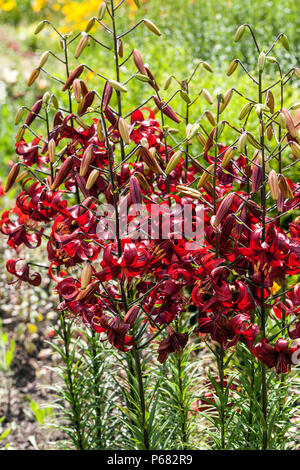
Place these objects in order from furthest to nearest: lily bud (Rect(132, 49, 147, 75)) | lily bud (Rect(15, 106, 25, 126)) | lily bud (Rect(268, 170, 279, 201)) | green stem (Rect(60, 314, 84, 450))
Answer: green stem (Rect(60, 314, 84, 450))
lily bud (Rect(15, 106, 25, 126))
lily bud (Rect(132, 49, 147, 75))
lily bud (Rect(268, 170, 279, 201))

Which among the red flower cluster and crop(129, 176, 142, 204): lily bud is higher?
crop(129, 176, 142, 204): lily bud

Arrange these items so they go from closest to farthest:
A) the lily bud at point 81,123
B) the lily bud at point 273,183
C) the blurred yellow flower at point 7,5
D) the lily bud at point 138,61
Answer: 1. the lily bud at point 273,183
2. the lily bud at point 138,61
3. the lily bud at point 81,123
4. the blurred yellow flower at point 7,5

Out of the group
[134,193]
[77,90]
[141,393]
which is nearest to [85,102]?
[77,90]

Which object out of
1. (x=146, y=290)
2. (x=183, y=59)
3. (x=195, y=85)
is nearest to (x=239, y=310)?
(x=146, y=290)

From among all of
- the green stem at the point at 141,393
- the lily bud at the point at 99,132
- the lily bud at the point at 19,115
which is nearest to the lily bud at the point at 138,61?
the lily bud at the point at 99,132

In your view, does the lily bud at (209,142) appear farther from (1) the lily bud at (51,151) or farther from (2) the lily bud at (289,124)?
(1) the lily bud at (51,151)


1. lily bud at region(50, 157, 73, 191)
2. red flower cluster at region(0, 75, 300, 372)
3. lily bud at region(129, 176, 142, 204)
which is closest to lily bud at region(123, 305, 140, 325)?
red flower cluster at region(0, 75, 300, 372)

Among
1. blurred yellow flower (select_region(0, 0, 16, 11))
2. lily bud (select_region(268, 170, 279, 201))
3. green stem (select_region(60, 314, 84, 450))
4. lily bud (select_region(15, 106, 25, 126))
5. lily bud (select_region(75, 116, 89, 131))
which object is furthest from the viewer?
blurred yellow flower (select_region(0, 0, 16, 11))

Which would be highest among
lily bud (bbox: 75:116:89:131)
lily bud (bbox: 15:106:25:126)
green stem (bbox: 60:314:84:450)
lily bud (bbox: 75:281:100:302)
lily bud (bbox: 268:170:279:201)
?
lily bud (bbox: 15:106:25:126)

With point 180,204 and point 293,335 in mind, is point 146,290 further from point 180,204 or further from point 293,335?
point 293,335

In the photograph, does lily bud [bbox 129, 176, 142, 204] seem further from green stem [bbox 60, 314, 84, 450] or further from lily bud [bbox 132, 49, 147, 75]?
green stem [bbox 60, 314, 84, 450]

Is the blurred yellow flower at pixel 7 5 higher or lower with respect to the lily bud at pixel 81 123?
higher
